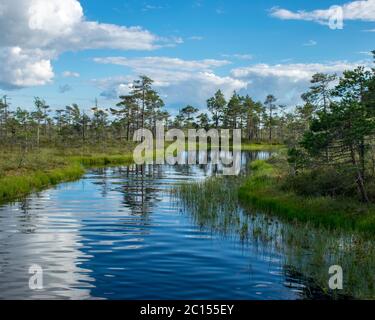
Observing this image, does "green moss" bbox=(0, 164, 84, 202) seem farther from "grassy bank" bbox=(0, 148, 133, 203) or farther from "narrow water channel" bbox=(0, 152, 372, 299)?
"narrow water channel" bbox=(0, 152, 372, 299)

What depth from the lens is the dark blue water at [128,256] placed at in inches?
555

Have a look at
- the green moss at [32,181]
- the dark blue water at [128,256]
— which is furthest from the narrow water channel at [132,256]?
the green moss at [32,181]

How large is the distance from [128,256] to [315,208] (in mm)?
11802

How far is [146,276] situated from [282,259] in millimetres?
5702

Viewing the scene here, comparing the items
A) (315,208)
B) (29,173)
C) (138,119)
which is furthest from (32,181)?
(138,119)

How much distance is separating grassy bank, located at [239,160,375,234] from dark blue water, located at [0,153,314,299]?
15.8 feet

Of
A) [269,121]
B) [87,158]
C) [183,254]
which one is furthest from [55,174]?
[269,121]

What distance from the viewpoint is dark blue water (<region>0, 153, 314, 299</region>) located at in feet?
46.3

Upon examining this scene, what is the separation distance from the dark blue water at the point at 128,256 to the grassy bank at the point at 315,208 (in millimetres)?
4821

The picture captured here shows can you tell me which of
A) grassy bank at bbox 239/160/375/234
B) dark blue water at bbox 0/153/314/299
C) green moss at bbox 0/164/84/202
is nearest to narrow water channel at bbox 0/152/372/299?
dark blue water at bbox 0/153/314/299

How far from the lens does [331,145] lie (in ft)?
84.8

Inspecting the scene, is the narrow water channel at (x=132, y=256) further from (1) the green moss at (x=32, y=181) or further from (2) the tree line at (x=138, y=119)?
(2) the tree line at (x=138, y=119)
